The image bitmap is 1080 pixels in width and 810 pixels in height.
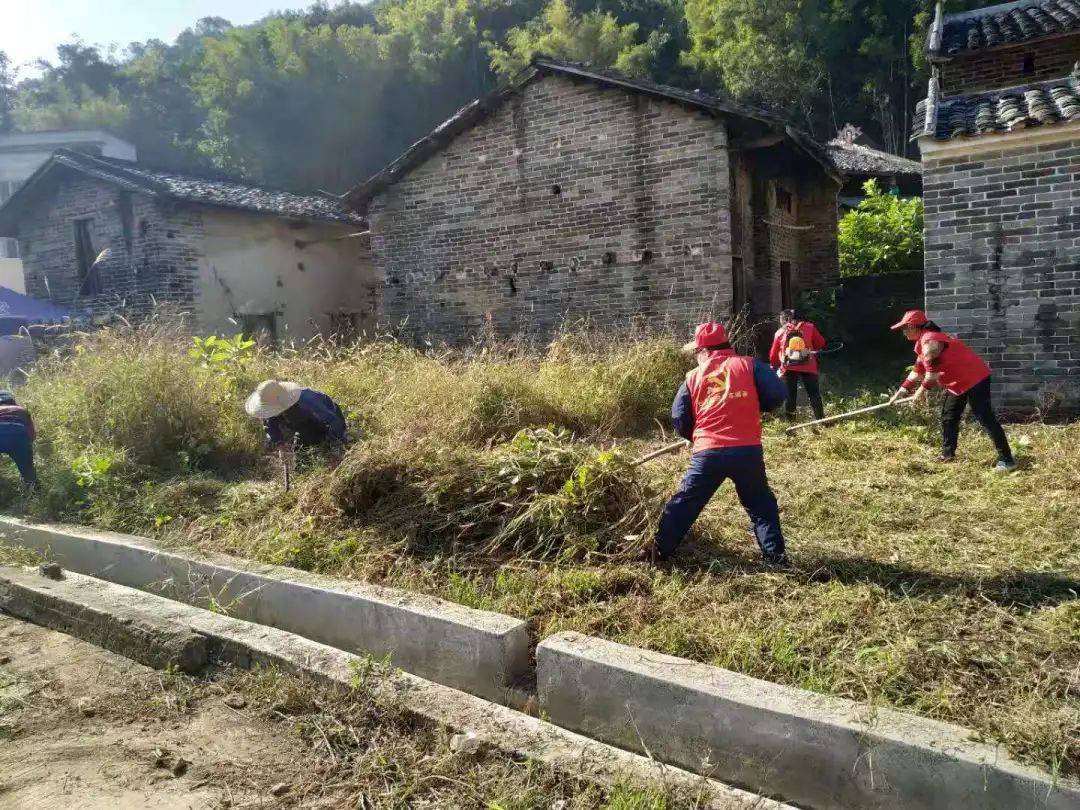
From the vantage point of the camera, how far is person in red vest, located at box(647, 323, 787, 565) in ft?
13.8

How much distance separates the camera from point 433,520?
493 centimetres

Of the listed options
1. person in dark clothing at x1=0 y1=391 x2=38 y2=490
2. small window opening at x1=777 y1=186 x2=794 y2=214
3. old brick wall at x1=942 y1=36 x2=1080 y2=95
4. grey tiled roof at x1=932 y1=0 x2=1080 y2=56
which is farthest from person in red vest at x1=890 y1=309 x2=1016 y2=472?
person in dark clothing at x1=0 y1=391 x2=38 y2=490

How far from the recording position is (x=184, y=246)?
14992mm

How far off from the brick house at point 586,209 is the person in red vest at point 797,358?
2.07m

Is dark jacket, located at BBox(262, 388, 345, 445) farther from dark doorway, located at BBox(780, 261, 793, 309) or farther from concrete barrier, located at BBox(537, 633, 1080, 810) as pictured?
dark doorway, located at BBox(780, 261, 793, 309)

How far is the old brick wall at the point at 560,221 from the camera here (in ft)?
35.7

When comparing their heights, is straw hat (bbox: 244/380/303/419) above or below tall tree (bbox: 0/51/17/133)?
below

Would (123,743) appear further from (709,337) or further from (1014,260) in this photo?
(1014,260)

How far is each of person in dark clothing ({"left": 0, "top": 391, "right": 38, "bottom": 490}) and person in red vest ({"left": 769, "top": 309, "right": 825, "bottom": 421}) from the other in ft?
23.5

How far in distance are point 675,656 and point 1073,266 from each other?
21.0 feet

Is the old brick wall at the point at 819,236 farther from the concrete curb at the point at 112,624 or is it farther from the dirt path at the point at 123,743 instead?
the dirt path at the point at 123,743

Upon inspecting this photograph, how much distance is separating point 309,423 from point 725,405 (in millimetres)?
3386

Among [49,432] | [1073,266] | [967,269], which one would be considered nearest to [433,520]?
[49,432]

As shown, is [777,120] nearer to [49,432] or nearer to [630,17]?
[49,432]
